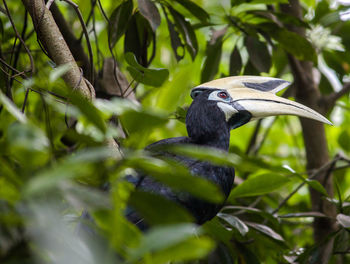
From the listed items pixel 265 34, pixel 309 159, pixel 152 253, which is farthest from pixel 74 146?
pixel 152 253

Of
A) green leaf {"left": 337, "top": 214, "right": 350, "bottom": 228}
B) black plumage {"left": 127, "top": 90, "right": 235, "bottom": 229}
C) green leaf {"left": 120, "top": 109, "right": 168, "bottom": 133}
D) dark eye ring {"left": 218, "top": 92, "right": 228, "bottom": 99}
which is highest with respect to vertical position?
green leaf {"left": 120, "top": 109, "right": 168, "bottom": 133}

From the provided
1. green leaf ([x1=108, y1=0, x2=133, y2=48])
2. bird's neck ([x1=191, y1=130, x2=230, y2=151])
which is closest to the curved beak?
bird's neck ([x1=191, y1=130, x2=230, y2=151])

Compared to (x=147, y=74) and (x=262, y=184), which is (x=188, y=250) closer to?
(x=147, y=74)

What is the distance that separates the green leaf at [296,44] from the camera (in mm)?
1972

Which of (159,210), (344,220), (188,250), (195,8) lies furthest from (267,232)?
(188,250)

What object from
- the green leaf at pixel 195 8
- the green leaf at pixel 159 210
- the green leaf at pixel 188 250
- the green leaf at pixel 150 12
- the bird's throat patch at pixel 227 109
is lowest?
the bird's throat patch at pixel 227 109

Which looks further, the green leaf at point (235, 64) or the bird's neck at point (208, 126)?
the green leaf at point (235, 64)

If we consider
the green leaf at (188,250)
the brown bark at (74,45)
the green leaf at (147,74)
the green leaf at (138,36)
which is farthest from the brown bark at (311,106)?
the green leaf at (188,250)

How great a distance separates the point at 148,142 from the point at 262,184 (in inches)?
Answer: 16.4

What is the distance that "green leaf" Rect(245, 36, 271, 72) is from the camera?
6.70ft

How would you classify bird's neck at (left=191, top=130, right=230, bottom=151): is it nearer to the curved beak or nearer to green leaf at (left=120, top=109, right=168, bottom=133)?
the curved beak

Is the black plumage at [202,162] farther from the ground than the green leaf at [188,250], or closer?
closer

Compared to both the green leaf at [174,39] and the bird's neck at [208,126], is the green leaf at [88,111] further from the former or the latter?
the green leaf at [174,39]

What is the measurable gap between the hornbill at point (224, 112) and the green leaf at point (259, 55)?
0.33 meters
